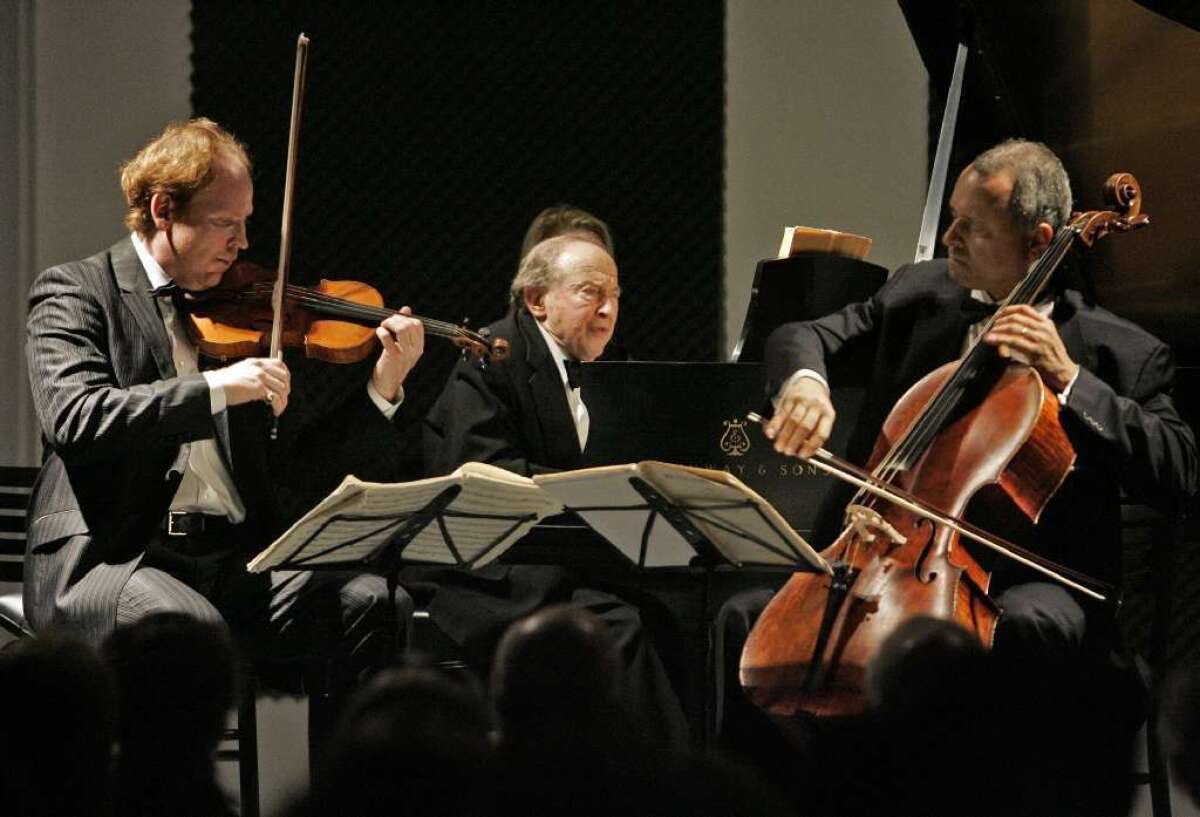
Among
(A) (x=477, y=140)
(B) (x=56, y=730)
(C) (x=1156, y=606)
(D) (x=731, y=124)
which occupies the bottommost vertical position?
(C) (x=1156, y=606)

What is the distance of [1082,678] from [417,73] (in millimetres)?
3077

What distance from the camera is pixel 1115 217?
253 cm

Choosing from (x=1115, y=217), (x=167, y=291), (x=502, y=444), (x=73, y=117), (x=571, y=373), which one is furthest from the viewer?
(x=73, y=117)

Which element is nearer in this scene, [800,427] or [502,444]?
[800,427]

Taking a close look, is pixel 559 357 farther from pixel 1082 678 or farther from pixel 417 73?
pixel 417 73

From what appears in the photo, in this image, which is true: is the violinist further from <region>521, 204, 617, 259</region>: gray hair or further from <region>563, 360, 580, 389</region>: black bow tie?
<region>521, 204, 617, 259</region>: gray hair

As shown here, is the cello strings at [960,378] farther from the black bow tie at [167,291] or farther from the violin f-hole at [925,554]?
the black bow tie at [167,291]

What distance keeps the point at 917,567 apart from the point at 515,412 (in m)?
1.11

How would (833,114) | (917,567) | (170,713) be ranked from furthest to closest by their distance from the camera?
(833,114) → (917,567) → (170,713)

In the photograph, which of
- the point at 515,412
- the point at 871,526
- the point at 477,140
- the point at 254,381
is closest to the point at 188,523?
the point at 254,381

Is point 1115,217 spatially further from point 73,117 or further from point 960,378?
point 73,117

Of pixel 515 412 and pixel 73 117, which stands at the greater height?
pixel 73 117

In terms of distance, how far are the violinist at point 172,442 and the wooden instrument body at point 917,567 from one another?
81 centimetres

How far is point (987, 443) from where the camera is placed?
2379mm
